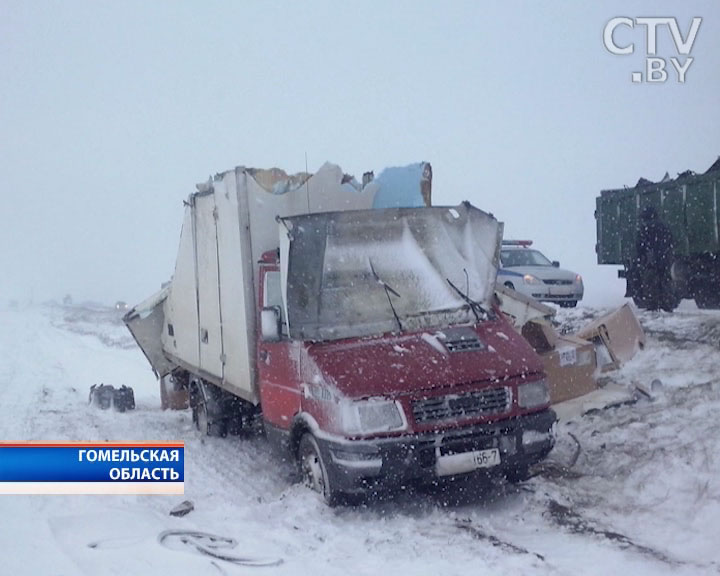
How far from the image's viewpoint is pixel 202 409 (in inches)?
368

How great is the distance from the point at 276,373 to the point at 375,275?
46.7 inches

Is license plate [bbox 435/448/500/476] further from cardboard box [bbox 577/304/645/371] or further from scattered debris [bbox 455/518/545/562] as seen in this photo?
cardboard box [bbox 577/304/645/371]

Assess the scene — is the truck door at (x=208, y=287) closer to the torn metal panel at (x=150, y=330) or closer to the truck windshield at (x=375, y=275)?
the truck windshield at (x=375, y=275)

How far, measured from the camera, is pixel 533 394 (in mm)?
5973

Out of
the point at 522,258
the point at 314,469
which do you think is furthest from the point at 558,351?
the point at 522,258

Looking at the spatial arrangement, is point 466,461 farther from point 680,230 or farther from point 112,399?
point 680,230

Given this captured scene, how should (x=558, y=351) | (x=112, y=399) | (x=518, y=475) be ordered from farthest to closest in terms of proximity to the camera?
(x=112, y=399) → (x=558, y=351) → (x=518, y=475)

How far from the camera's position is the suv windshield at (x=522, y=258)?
17.0m

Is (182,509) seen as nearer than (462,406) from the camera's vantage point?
No

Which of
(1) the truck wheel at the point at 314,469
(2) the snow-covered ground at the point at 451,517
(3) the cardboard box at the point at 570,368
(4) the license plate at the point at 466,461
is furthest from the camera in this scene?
(3) the cardboard box at the point at 570,368

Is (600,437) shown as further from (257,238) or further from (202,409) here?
(202,409)

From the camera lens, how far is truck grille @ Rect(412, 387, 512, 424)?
5.55 metres

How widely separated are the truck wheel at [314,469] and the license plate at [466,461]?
806mm

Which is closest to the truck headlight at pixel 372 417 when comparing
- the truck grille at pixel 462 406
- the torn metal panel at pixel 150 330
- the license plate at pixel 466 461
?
the truck grille at pixel 462 406
